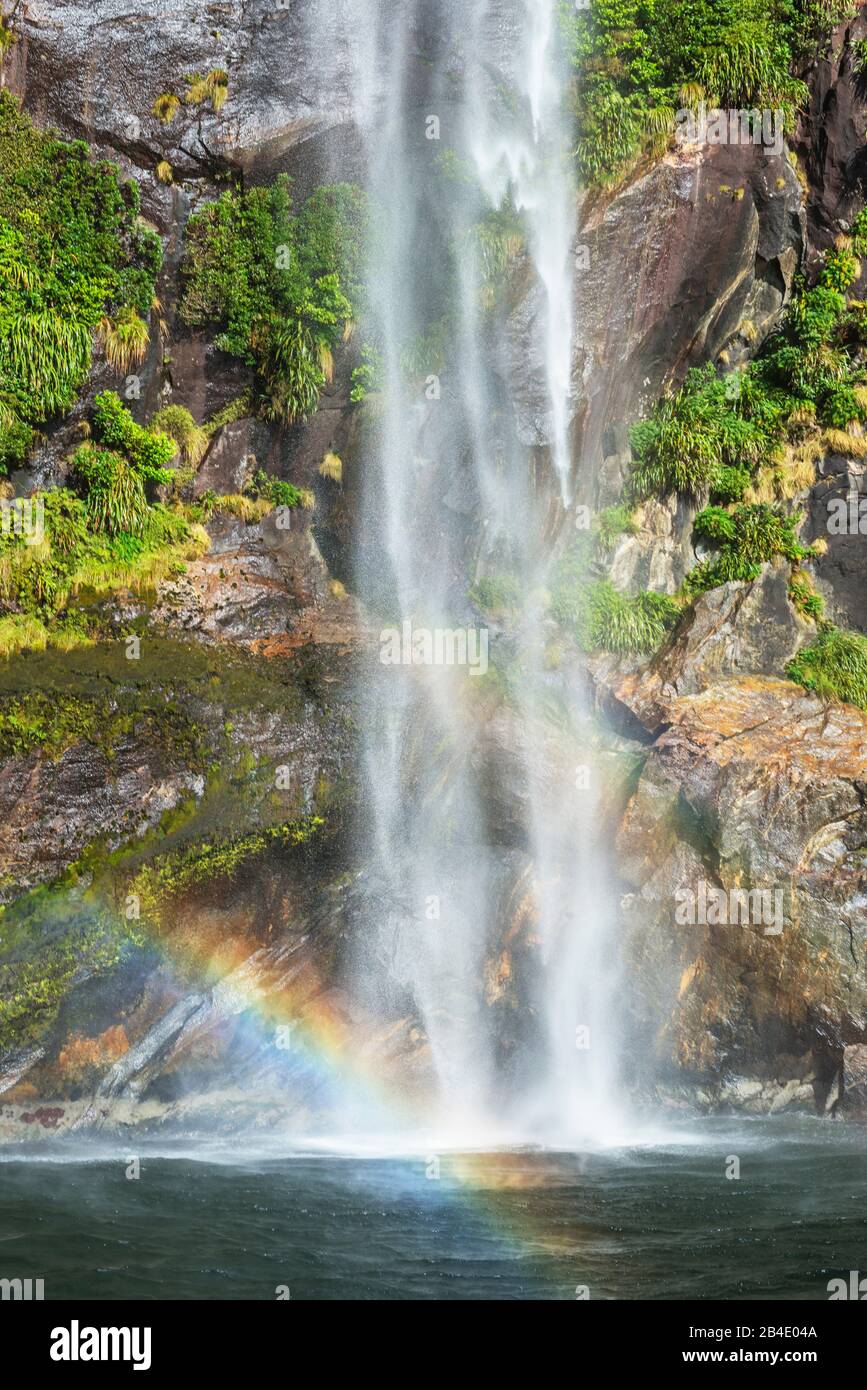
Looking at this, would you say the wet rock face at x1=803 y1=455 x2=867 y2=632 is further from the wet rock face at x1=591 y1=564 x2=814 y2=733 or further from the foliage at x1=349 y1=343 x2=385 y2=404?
the foliage at x1=349 y1=343 x2=385 y2=404

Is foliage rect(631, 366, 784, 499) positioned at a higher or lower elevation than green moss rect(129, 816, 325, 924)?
higher

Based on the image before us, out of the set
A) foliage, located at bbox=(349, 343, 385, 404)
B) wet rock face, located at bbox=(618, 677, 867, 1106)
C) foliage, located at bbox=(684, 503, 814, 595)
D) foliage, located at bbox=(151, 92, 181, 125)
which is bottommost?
wet rock face, located at bbox=(618, 677, 867, 1106)

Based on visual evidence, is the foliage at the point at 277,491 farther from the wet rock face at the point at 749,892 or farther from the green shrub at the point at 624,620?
the wet rock face at the point at 749,892

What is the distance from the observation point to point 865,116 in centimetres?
1862

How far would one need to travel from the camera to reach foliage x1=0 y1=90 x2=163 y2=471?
587 inches

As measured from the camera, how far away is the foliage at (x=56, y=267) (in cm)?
1491

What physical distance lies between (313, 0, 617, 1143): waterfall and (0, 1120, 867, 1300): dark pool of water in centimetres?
241

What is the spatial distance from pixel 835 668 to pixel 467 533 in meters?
5.70

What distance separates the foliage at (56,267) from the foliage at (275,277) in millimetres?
864

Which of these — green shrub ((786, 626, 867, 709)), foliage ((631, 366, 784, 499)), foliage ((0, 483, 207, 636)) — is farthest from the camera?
foliage ((631, 366, 784, 499))

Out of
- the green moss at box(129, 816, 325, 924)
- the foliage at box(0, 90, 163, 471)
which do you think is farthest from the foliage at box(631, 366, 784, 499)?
the green moss at box(129, 816, 325, 924)

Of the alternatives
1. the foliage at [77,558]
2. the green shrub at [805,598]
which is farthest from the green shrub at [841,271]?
the foliage at [77,558]

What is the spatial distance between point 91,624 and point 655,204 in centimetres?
1072

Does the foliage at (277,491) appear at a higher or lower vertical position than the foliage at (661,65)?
lower
